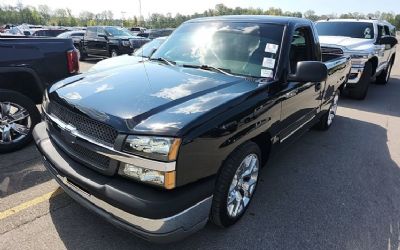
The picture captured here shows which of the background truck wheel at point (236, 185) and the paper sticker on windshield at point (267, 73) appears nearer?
the background truck wheel at point (236, 185)

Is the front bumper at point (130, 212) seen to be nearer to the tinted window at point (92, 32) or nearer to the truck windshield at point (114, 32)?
the truck windshield at point (114, 32)

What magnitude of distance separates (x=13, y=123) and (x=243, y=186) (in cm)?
308

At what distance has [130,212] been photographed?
2195 mm

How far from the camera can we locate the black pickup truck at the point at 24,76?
4254 millimetres

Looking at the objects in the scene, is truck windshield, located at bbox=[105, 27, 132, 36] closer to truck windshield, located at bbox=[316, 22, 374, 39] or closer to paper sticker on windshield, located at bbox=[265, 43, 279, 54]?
truck windshield, located at bbox=[316, 22, 374, 39]

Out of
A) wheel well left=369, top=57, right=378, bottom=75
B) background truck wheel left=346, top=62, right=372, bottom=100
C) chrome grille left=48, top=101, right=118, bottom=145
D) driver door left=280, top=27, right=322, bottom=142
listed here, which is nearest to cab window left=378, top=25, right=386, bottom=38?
wheel well left=369, top=57, right=378, bottom=75

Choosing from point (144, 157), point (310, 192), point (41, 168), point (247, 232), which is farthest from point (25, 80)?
point (310, 192)

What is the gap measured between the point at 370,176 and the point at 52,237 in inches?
142

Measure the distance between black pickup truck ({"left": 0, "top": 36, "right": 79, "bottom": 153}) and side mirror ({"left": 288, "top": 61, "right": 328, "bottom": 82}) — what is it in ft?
10.4

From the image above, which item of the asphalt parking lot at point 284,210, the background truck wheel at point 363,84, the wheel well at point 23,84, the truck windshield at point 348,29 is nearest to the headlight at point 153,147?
the asphalt parking lot at point 284,210

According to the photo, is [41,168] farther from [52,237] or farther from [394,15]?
[394,15]

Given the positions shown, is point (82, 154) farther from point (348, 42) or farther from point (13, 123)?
point (348, 42)

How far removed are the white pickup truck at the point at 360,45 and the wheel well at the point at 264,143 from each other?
4327 millimetres

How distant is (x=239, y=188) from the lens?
3.03 meters
